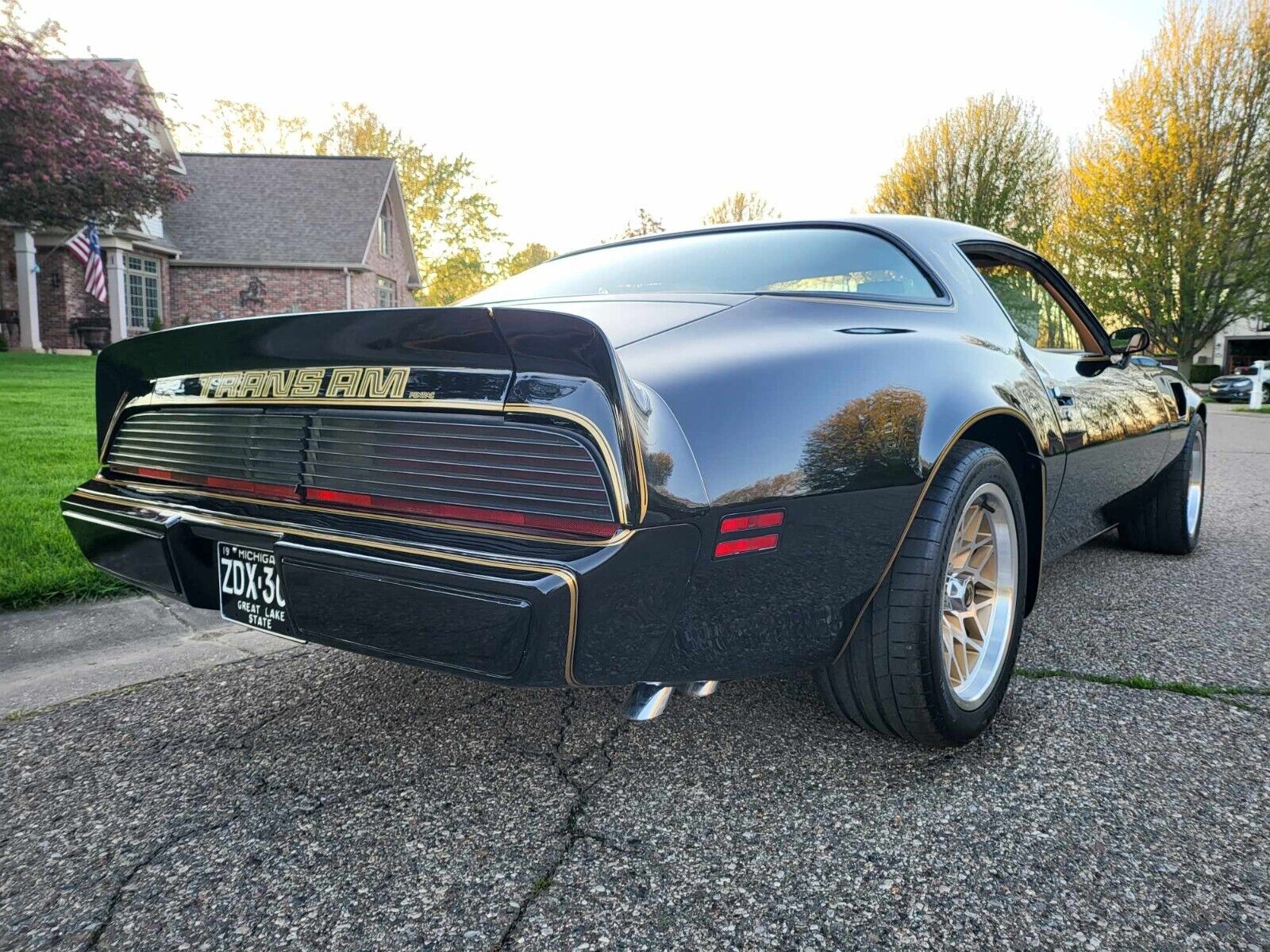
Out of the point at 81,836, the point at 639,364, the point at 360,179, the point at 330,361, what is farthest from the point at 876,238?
the point at 360,179

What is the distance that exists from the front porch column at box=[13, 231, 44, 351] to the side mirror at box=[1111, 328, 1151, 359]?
67.9 ft

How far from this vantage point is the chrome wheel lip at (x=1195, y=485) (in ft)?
13.9

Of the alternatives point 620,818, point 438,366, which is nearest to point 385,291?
point 438,366

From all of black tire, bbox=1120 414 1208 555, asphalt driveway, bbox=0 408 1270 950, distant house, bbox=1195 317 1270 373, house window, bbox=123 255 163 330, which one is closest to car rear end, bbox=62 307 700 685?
asphalt driveway, bbox=0 408 1270 950

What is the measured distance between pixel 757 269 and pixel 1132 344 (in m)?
1.88

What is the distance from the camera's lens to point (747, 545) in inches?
62.4

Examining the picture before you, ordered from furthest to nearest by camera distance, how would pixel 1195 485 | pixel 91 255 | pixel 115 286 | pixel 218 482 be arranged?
pixel 115 286 < pixel 91 255 < pixel 1195 485 < pixel 218 482

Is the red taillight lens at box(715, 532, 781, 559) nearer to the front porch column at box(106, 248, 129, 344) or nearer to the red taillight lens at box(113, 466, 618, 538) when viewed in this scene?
the red taillight lens at box(113, 466, 618, 538)

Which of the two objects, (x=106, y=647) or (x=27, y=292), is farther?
(x=27, y=292)

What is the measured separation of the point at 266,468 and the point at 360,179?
26.8m

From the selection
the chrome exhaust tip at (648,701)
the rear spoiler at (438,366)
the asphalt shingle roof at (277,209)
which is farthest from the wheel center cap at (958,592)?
the asphalt shingle roof at (277,209)

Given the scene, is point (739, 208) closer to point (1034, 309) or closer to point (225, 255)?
point (225, 255)

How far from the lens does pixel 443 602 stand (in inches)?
60.4

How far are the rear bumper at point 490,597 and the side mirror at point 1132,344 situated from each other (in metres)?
2.62
